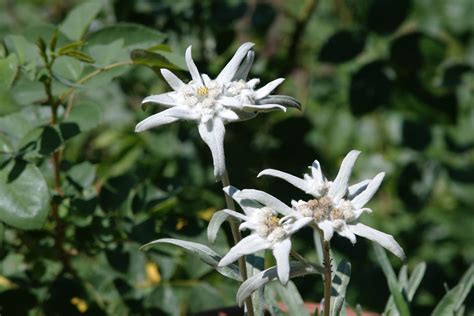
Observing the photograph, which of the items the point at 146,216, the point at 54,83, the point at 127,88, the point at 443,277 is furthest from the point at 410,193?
the point at 54,83

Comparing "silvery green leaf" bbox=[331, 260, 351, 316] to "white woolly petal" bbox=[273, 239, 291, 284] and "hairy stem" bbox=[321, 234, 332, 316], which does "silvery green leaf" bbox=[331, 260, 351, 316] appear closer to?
"hairy stem" bbox=[321, 234, 332, 316]

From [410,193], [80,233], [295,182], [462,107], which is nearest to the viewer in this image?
[295,182]

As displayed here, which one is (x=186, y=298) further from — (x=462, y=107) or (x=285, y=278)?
(x=462, y=107)

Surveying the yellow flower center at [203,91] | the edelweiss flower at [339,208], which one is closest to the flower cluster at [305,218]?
the edelweiss flower at [339,208]

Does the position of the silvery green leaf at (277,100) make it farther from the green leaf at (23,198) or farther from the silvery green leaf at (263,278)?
the green leaf at (23,198)

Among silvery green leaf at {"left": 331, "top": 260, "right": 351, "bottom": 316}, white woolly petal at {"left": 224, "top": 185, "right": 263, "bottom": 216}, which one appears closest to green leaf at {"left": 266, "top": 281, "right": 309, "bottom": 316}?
silvery green leaf at {"left": 331, "top": 260, "right": 351, "bottom": 316}
